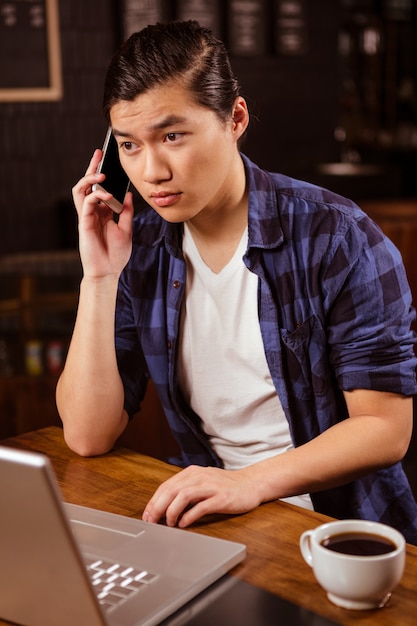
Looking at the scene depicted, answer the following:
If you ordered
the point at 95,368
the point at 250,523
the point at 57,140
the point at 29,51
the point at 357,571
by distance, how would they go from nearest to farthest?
the point at 357,571
the point at 250,523
the point at 95,368
the point at 29,51
the point at 57,140

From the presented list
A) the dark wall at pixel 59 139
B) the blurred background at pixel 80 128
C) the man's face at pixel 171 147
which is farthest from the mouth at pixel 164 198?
the dark wall at pixel 59 139

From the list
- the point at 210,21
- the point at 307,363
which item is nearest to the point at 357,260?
the point at 307,363

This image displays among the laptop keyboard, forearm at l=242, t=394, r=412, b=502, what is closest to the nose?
forearm at l=242, t=394, r=412, b=502

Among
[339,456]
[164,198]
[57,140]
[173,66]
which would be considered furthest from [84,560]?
[57,140]

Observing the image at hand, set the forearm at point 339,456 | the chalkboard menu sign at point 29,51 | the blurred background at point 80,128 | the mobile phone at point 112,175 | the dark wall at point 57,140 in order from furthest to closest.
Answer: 1. the dark wall at point 57,140
2. the chalkboard menu sign at point 29,51
3. the blurred background at point 80,128
4. the mobile phone at point 112,175
5. the forearm at point 339,456

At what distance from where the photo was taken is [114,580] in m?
1.06

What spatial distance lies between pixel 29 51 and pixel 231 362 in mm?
3329

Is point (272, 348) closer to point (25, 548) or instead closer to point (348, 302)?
point (348, 302)

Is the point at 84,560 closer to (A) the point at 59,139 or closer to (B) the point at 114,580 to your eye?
(B) the point at 114,580

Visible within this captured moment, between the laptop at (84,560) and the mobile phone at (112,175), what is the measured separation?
2.14 ft

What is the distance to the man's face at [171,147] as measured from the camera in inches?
57.6

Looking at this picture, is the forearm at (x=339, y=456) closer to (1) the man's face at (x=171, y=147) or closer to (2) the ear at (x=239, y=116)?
(1) the man's face at (x=171, y=147)

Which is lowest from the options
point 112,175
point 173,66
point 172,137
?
point 112,175

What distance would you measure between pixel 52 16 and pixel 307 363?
3477 mm
